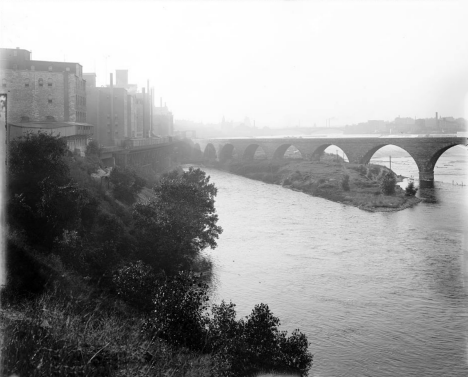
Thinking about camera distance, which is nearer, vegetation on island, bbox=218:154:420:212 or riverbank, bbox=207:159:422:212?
riverbank, bbox=207:159:422:212

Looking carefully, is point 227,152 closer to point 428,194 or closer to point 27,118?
point 428,194

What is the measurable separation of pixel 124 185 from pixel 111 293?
15491 mm

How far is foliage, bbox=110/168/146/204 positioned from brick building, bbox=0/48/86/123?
56.1 feet

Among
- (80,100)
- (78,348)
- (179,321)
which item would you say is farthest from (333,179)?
(78,348)

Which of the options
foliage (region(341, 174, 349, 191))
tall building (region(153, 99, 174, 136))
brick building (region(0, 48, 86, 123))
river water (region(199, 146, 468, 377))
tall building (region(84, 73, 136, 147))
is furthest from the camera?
tall building (region(153, 99, 174, 136))

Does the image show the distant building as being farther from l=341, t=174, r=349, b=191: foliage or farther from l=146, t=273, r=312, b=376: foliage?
l=146, t=273, r=312, b=376: foliage

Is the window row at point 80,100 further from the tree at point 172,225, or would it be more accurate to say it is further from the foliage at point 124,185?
the tree at point 172,225

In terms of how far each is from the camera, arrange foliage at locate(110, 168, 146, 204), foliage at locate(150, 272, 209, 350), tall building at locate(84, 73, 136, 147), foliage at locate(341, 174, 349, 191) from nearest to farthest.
→ foliage at locate(150, 272, 209, 350)
foliage at locate(110, 168, 146, 204)
foliage at locate(341, 174, 349, 191)
tall building at locate(84, 73, 136, 147)

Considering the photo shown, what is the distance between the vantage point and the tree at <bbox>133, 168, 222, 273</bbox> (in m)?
24.4

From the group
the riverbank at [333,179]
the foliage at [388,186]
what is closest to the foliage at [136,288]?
the riverbank at [333,179]

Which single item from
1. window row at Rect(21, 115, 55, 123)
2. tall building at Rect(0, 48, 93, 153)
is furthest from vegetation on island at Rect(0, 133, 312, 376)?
tall building at Rect(0, 48, 93, 153)

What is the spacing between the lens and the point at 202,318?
59.5ft

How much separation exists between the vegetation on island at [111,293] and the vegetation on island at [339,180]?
2261 cm

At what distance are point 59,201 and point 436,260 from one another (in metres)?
19.4
